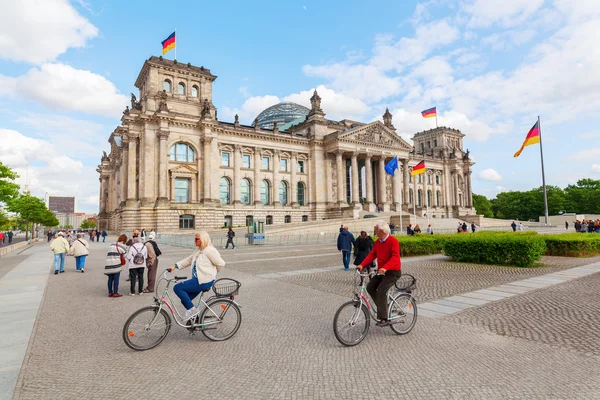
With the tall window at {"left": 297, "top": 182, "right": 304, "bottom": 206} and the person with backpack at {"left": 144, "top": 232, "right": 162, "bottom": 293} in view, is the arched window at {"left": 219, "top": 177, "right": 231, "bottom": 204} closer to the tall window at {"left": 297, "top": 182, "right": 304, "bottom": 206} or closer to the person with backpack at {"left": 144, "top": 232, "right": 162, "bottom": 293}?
the tall window at {"left": 297, "top": 182, "right": 304, "bottom": 206}

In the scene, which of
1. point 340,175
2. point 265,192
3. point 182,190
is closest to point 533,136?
point 340,175

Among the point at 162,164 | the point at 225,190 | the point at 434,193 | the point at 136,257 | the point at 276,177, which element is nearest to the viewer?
the point at 136,257

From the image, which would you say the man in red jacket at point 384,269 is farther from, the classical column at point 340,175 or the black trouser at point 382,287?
the classical column at point 340,175

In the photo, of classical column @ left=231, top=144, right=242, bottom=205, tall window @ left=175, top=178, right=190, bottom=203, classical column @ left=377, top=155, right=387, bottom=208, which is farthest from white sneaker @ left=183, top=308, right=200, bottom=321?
classical column @ left=377, top=155, right=387, bottom=208

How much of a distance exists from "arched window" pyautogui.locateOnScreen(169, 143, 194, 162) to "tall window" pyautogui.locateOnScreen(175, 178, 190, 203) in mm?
3005

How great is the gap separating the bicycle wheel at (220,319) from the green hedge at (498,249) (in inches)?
536

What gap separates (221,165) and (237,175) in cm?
290

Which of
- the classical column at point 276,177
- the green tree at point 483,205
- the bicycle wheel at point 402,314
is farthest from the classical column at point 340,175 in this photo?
the green tree at point 483,205

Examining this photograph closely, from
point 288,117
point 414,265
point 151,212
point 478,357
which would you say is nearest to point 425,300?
point 478,357

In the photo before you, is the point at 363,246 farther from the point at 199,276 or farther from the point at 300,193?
the point at 300,193

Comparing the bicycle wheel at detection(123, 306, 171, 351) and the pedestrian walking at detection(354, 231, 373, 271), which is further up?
the pedestrian walking at detection(354, 231, 373, 271)

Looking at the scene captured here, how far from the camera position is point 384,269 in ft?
20.4

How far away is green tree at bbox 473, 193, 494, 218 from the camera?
4507 inches

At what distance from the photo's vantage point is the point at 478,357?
546 cm
